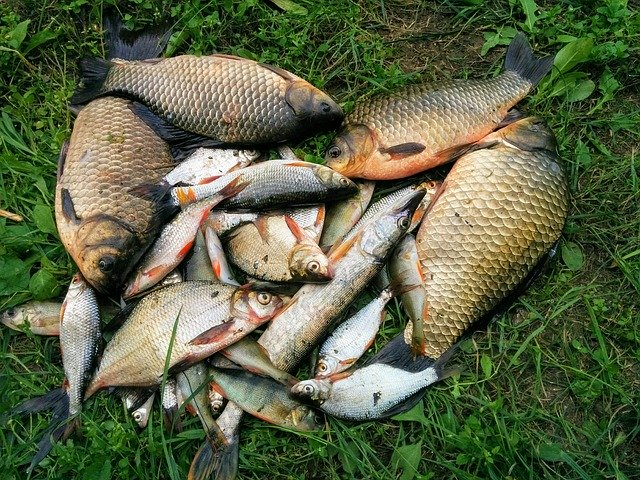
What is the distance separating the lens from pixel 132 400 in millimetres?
3338

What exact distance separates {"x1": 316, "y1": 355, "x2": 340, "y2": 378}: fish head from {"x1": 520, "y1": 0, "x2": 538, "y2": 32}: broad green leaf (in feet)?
7.02

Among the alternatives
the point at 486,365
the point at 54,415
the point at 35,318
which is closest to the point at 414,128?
the point at 486,365

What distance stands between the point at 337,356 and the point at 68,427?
141 centimetres

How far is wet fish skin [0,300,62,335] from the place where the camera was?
136 inches

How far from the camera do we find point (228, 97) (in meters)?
3.37

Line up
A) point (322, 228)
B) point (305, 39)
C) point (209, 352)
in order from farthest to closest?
point (305, 39)
point (322, 228)
point (209, 352)

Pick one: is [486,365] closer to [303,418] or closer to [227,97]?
[303,418]

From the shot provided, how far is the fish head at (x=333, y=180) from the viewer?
3.30 m

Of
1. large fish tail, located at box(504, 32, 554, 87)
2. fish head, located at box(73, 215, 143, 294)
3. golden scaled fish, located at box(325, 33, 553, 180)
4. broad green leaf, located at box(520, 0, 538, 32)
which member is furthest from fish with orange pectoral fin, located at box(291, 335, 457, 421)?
broad green leaf, located at box(520, 0, 538, 32)

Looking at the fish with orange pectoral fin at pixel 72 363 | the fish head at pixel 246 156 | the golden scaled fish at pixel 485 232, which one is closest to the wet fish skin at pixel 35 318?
the fish with orange pectoral fin at pixel 72 363

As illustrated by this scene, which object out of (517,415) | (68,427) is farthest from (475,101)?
(68,427)

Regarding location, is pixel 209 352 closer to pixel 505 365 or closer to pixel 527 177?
pixel 505 365

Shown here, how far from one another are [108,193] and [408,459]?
2013mm

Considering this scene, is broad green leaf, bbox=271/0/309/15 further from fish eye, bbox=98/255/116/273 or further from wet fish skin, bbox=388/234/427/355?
fish eye, bbox=98/255/116/273
